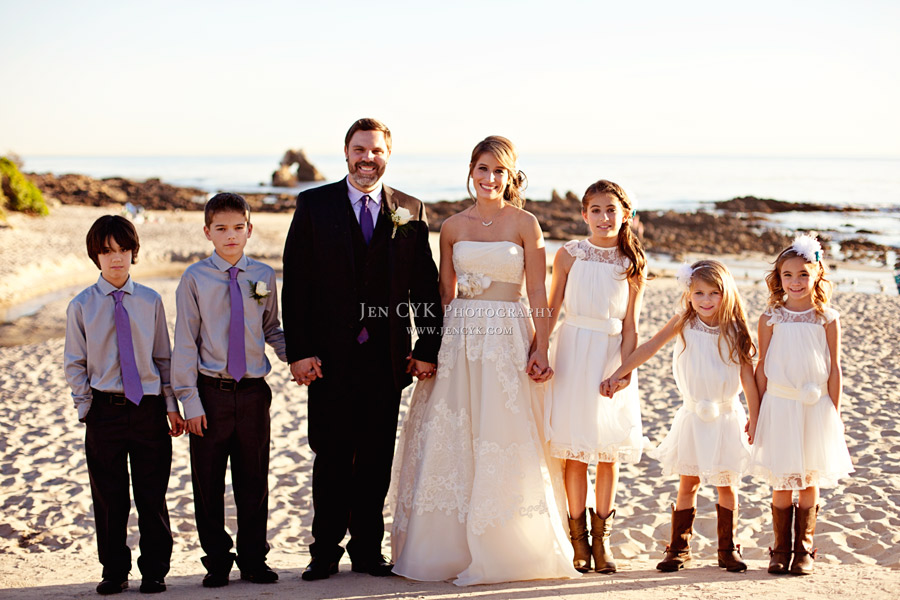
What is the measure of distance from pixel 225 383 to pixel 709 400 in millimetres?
2449

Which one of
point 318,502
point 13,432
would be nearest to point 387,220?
point 318,502

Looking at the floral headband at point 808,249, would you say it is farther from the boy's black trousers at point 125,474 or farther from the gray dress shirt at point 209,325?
the boy's black trousers at point 125,474


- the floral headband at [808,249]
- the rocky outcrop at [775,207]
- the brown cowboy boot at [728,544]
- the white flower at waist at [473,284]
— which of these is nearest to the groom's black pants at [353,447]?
the white flower at waist at [473,284]

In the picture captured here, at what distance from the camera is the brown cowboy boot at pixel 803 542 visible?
12.5ft

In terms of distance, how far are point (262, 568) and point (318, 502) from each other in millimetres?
416

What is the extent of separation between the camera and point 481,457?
3.94 metres

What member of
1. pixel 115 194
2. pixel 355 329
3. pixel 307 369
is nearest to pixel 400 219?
pixel 355 329

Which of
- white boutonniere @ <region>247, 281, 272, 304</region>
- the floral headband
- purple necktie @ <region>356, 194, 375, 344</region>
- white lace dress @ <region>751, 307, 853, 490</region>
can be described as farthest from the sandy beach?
purple necktie @ <region>356, 194, 375, 344</region>

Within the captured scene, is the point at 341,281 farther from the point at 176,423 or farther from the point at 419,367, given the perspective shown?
the point at 176,423

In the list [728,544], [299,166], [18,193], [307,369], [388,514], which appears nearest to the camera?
[307,369]

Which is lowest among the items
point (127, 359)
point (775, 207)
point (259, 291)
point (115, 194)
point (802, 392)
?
point (802, 392)

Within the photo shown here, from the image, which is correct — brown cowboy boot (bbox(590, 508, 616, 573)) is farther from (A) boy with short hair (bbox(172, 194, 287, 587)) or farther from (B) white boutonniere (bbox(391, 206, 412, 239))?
(B) white boutonniere (bbox(391, 206, 412, 239))

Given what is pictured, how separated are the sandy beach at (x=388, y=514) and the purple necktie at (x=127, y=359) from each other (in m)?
0.97

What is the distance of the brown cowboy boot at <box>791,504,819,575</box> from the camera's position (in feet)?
12.5
